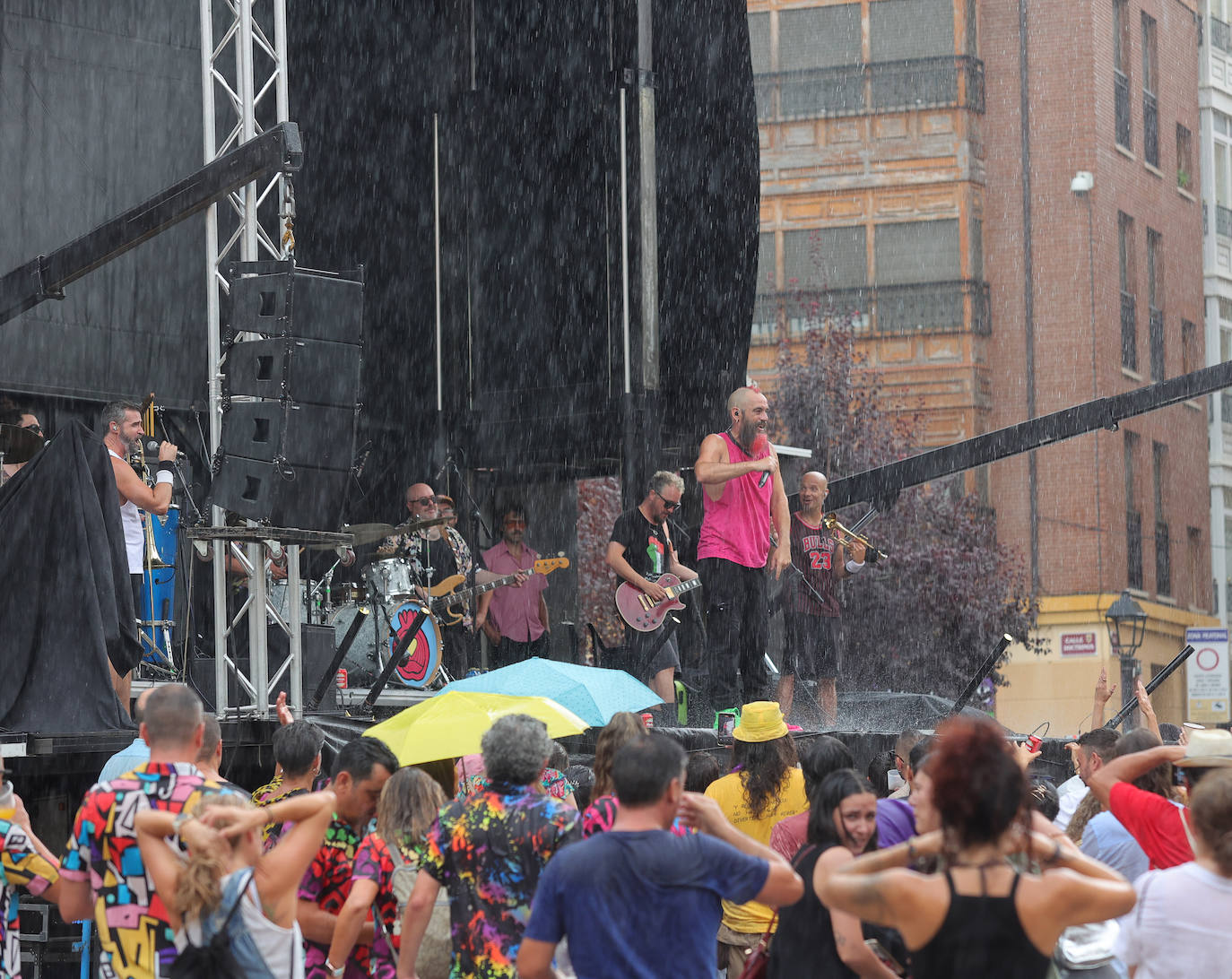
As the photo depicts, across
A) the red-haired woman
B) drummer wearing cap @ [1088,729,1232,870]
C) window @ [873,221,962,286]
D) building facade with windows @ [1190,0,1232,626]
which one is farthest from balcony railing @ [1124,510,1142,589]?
the red-haired woman

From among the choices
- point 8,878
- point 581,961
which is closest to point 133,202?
point 8,878

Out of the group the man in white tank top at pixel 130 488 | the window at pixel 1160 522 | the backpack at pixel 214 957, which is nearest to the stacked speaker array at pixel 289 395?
the man in white tank top at pixel 130 488

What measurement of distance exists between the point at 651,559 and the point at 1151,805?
636 centimetres

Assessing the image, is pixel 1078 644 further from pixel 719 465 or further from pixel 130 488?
pixel 130 488

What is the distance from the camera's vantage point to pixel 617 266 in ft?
44.9

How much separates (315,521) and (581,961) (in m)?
5.40

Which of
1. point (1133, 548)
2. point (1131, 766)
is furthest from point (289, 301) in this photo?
point (1133, 548)

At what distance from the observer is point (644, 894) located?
179 inches

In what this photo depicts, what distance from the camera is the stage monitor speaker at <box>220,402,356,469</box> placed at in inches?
376

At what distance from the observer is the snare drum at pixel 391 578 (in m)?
12.5

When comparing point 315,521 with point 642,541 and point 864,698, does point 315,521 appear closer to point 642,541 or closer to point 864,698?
point 642,541

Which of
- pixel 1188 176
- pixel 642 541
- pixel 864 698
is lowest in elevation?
pixel 864 698

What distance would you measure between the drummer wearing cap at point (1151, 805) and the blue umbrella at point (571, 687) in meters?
3.00

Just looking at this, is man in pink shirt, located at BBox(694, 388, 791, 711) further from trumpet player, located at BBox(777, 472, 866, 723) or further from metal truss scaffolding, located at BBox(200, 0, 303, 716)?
metal truss scaffolding, located at BBox(200, 0, 303, 716)
